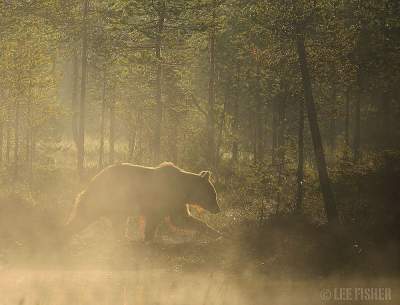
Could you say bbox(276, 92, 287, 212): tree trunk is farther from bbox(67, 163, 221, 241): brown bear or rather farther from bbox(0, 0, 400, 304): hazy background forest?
bbox(67, 163, 221, 241): brown bear

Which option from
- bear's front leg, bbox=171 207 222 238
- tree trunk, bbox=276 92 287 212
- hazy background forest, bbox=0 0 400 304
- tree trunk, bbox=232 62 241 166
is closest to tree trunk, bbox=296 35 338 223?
hazy background forest, bbox=0 0 400 304

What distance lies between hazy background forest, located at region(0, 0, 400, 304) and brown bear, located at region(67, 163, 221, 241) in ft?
2.26

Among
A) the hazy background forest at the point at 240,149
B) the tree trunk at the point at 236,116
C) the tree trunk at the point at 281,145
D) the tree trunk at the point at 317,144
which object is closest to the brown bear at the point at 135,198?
the hazy background forest at the point at 240,149

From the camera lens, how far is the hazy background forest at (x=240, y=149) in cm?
1354

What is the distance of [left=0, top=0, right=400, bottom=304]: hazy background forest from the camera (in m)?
13.5

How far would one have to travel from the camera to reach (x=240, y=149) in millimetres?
44875

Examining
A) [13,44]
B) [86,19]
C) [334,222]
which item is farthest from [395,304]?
[86,19]

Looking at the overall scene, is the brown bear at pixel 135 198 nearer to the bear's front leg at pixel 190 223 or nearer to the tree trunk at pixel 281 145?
the bear's front leg at pixel 190 223

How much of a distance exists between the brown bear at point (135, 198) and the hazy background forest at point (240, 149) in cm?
69

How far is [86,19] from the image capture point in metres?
33.2

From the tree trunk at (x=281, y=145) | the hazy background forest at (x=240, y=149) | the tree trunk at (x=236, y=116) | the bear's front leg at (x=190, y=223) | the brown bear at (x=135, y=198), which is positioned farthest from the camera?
the tree trunk at (x=236, y=116)

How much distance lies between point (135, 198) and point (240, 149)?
28.9 meters

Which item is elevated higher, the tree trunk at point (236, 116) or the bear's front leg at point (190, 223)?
the tree trunk at point (236, 116)

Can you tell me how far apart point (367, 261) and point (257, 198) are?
9.66 m
